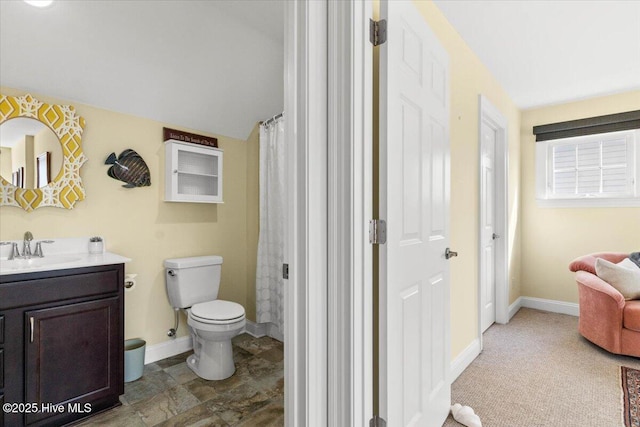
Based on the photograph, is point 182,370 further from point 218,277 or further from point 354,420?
point 354,420

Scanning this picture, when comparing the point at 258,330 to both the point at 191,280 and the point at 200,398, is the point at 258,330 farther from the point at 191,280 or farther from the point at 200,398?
the point at 200,398

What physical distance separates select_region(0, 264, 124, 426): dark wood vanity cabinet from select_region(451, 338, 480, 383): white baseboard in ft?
6.91

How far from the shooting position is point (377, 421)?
4.13 feet

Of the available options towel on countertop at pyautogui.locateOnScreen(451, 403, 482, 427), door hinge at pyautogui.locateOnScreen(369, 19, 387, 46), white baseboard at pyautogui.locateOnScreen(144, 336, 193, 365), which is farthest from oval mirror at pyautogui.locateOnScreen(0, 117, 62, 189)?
towel on countertop at pyautogui.locateOnScreen(451, 403, 482, 427)

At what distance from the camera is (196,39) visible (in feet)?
7.30

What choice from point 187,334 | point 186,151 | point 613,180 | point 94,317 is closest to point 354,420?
point 94,317

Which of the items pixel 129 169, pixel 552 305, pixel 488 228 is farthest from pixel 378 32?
pixel 552 305

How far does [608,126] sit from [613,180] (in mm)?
579

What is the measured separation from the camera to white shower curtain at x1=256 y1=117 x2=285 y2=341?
277cm

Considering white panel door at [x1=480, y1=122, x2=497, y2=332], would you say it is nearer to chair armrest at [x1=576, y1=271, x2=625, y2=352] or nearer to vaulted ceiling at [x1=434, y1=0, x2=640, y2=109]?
vaulted ceiling at [x1=434, y1=0, x2=640, y2=109]

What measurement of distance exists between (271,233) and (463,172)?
5.35 ft

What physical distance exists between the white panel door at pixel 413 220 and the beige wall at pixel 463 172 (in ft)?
1.43

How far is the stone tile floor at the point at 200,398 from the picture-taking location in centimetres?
178

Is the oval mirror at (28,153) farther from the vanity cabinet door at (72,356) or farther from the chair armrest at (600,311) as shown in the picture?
the chair armrest at (600,311)
